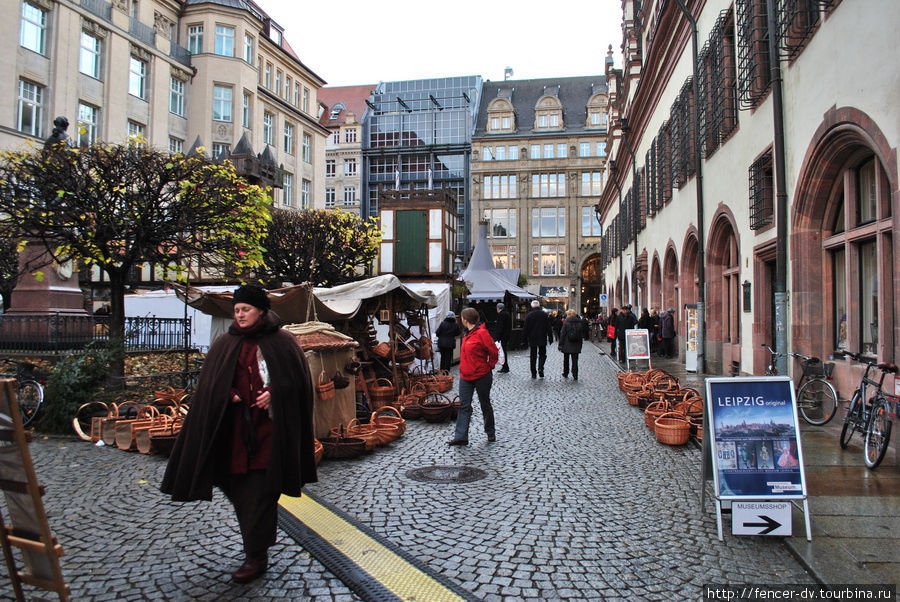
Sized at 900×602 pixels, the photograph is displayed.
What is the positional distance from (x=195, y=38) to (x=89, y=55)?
951 cm

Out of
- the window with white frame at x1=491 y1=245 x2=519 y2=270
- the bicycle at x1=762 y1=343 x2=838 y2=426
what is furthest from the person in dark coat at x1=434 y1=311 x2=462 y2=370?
the window with white frame at x1=491 y1=245 x2=519 y2=270

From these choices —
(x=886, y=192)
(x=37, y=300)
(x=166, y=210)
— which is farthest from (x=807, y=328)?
(x=37, y=300)

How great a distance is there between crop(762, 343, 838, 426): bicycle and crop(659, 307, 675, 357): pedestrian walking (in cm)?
1179

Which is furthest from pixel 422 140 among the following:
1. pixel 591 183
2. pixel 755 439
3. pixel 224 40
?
pixel 755 439

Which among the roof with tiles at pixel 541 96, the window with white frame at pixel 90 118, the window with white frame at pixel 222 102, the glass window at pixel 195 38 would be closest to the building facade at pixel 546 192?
the roof with tiles at pixel 541 96

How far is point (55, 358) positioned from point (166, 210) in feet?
10.2

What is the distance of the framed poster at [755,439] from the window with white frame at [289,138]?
4477 centimetres

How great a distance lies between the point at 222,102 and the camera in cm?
3881

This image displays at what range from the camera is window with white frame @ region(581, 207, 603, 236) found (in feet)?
214

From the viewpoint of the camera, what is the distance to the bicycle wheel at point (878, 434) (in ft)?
19.5

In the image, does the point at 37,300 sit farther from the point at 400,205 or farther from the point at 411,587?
the point at 400,205

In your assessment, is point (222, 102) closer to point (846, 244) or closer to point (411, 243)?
point (411, 243)

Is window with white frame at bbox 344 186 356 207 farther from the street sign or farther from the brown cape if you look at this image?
the street sign

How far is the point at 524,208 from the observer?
6594 cm
